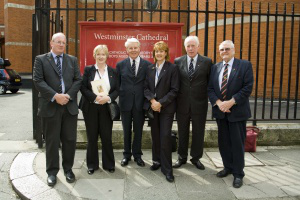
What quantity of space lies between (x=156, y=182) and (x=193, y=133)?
1012 mm

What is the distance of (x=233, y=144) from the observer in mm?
3914

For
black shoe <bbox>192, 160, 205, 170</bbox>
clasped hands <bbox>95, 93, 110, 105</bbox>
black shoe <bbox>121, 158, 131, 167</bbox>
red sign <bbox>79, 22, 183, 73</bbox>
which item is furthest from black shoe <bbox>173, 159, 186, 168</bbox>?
red sign <bbox>79, 22, 183, 73</bbox>

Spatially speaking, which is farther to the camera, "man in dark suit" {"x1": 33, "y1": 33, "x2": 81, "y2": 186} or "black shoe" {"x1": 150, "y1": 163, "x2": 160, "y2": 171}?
"black shoe" {"x1": 150, "y1": 163, "x2": 160, "y2": 171}

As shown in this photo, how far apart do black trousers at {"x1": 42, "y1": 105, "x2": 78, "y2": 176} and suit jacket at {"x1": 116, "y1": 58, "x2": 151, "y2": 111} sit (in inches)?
32.0

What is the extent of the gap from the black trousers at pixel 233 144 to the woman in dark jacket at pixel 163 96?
29.1 inches

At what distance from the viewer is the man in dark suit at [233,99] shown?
12.4 ft

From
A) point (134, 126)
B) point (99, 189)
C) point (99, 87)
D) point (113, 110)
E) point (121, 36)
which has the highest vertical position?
point (121, 36)

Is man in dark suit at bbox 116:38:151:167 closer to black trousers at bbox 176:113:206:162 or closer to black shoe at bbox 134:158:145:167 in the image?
black shoe at bbox 134:158:145:167

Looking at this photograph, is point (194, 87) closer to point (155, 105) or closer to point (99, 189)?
point (155, 105)

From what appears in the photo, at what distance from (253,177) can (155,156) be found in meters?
1.42

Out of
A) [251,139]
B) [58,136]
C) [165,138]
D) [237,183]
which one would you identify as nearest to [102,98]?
[58,136]

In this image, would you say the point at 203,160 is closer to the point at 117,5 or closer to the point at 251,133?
the point at 251,133

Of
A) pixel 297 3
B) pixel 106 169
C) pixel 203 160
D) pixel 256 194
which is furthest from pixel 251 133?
pixel 297 3

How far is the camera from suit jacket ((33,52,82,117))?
3.68 m
